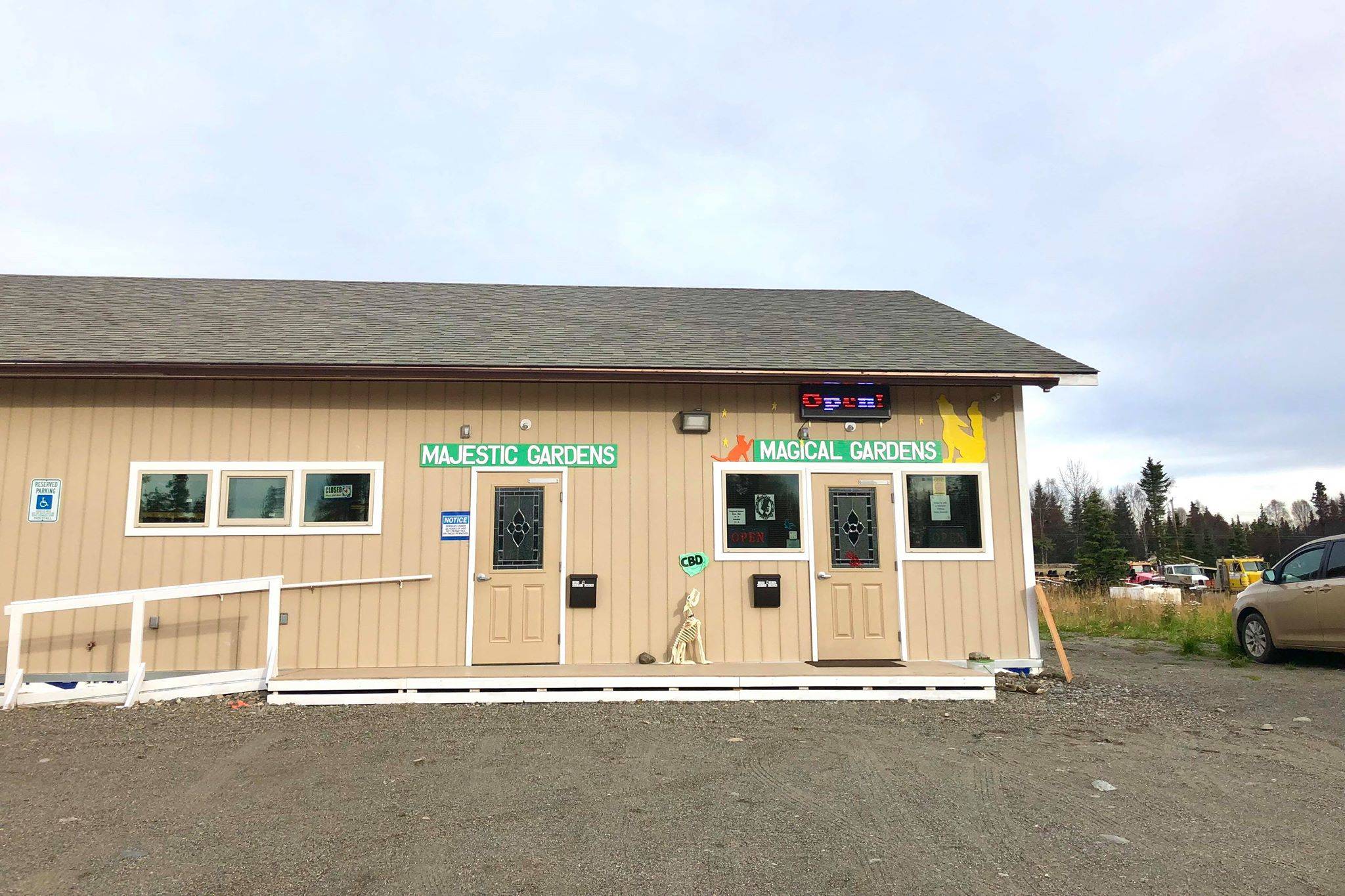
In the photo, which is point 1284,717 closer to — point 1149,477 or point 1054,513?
point 1054,513

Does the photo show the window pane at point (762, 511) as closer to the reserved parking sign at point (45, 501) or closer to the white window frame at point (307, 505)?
the white window frame at point (307, 505)

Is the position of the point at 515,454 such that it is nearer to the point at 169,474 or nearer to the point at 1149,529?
the point at 169,474

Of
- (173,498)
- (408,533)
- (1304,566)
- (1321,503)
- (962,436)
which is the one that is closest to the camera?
(173,498)

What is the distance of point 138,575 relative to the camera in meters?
8.36

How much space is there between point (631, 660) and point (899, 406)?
13.4 feet

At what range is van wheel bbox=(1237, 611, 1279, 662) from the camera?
404 inches

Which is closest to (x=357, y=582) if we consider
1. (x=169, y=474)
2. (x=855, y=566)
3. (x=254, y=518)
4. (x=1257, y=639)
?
(x=254, y=518)

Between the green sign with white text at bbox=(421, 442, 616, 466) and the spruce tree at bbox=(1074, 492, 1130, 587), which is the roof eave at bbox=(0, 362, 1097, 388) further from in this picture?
the spruce tree at bbox=(1074, 492, 1130, 587)

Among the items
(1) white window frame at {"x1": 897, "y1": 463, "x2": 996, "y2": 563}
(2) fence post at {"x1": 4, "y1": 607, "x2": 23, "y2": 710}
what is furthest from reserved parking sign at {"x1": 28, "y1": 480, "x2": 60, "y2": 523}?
Answer: (1) white window frame at {"x1": 897, "y1": 463, "x2": 996, "y2": 563}

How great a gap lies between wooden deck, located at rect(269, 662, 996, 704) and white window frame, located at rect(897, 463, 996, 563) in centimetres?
141

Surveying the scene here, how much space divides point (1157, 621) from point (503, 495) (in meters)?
12.9

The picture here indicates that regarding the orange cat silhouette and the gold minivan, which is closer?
the orange cat silhouette

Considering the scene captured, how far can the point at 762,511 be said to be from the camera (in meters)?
8.94

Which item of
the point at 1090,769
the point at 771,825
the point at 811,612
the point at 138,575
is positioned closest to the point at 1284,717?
the point at 1090,769
